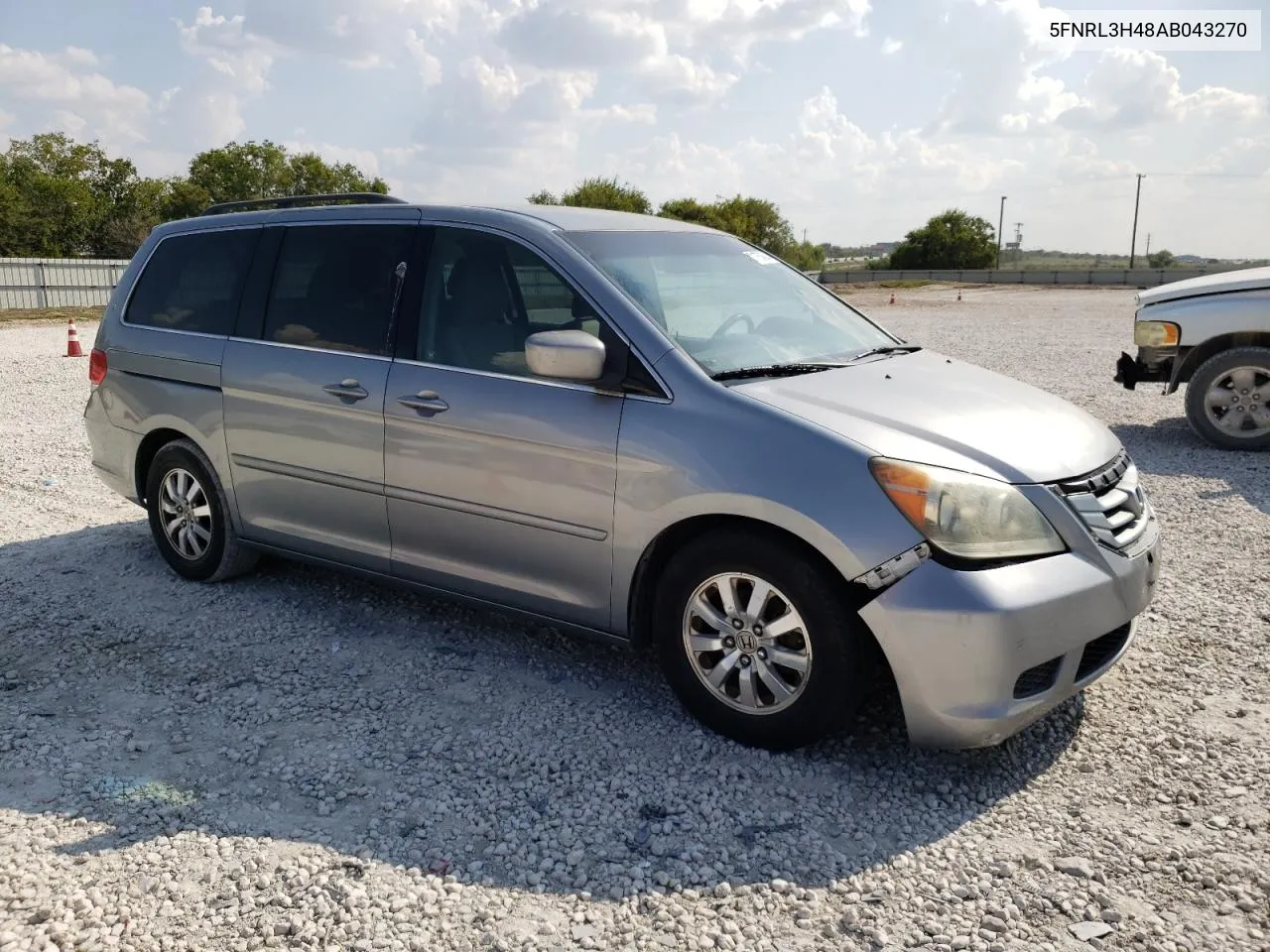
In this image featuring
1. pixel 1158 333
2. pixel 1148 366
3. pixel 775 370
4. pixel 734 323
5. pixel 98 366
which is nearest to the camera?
pixel 775 370

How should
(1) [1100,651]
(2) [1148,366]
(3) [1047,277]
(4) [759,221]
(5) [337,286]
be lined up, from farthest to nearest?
(4) [759,221], (3) [1047,277], (2) [1148,366], (5) [337,286], (1) [1100,651]

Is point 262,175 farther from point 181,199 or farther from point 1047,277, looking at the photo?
point 1047,277

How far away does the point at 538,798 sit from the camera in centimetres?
358

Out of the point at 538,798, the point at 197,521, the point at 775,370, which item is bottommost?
the point at 538,798

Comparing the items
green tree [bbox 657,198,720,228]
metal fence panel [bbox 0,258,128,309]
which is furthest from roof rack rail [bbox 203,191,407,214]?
green tree [bbox 657,198,720,228]

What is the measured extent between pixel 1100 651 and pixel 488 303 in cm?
271

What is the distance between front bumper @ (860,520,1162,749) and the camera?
3314mm

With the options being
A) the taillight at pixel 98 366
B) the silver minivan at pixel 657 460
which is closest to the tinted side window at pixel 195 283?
the silver minivan at pixel 657 460

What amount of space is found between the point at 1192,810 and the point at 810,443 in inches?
66.8

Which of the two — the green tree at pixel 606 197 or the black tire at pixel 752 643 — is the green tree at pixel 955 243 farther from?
the black tire at pixel 752 643

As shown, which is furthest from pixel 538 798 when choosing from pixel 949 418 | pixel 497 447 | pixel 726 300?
pixel 726 300

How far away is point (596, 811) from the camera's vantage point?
138 inches

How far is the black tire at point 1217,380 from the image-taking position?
28.6ft

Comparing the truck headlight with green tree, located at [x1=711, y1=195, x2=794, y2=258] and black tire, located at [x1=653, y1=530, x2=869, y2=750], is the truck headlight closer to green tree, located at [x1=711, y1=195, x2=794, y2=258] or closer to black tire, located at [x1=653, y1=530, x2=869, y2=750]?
black tire, located at [x1=653, y1=530, x2=869, y2=750]
